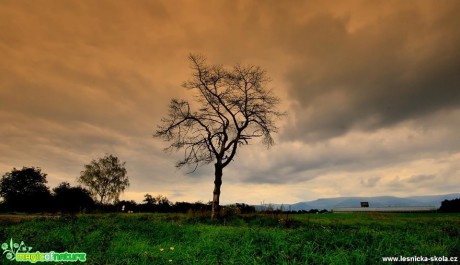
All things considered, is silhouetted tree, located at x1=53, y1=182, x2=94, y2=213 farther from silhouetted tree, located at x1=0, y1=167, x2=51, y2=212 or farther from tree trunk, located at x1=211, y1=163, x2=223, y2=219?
tree trunk, located at x1=211, y1=163, x2=223, y2=219

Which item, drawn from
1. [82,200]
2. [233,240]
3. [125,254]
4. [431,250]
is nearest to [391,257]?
[431,250]

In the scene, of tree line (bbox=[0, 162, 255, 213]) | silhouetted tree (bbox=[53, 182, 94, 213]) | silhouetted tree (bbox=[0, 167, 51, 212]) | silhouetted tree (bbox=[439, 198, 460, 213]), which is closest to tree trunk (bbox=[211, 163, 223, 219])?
tree line (bbox=[0, 162, 255, 213])

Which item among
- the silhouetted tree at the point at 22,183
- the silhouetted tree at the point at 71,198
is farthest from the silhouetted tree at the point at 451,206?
the silhouetted tree at the point at 22,183

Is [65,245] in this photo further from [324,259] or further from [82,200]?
[82,200]

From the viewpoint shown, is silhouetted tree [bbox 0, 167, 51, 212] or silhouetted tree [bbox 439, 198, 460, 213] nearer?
silhouetted tree [bbox 439, 198, 460, 213]

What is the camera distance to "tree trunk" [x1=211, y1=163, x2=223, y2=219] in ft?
69.9

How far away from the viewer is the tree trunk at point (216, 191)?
21297 millimetres

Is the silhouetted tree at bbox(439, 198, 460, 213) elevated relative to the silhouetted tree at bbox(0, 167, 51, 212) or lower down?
lower down

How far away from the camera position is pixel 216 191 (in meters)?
22.4

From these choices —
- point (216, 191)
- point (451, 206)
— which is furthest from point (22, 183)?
point (451, 206)

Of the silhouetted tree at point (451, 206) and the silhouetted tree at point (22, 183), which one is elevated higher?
the silhouetted tree at point (22, 183)

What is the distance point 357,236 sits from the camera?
8.44 m

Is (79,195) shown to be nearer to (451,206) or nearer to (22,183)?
(22,183)

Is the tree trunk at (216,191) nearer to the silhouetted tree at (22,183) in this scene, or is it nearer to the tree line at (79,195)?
the tree line at (79,195)
